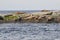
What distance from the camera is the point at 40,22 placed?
151 feet

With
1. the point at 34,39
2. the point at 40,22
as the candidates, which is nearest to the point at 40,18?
the point at 40,22

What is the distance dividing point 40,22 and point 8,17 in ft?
22.2

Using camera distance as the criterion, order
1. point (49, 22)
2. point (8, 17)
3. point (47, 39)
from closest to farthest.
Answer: point (47, 39) < point (49, 22) < point (8, 17)

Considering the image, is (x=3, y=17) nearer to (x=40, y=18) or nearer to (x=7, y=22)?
(x=7, y=22)

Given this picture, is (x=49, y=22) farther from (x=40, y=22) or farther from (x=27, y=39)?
(x=27, y=39)

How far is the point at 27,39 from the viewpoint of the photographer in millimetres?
24625

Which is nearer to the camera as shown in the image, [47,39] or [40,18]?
[47,39]

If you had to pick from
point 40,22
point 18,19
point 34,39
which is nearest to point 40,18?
point 40,22

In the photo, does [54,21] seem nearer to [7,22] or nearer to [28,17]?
[28,17]

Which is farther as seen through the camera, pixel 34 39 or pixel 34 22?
pixel 34 22

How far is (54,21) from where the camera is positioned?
46219mm

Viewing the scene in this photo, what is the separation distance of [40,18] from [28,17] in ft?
9.42

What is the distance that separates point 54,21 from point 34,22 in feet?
11.5

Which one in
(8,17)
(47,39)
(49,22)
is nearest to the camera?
(47,39)
